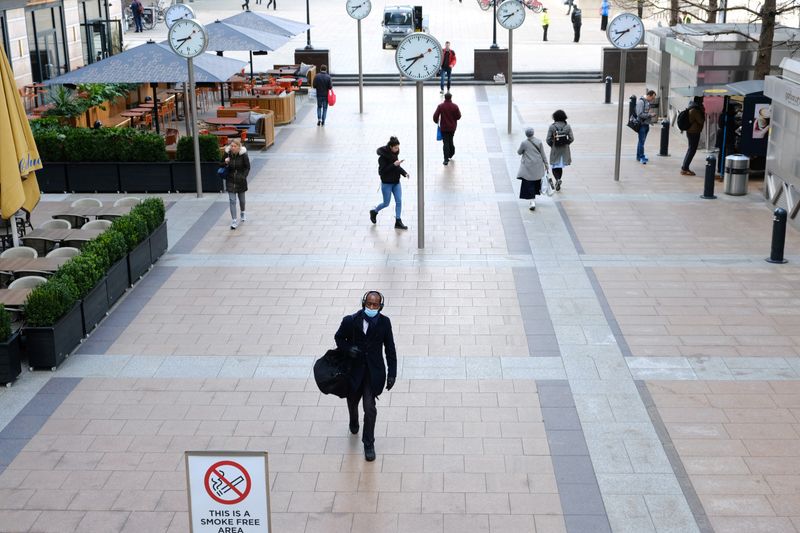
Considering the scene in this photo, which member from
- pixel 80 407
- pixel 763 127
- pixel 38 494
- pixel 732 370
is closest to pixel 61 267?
pixel 80 407

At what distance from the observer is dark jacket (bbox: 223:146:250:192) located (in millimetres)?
17391

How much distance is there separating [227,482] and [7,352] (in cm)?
634

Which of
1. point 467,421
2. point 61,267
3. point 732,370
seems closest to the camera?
point 467,421

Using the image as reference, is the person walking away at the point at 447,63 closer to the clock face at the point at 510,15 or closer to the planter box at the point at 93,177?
the clock face at the point at 510,15

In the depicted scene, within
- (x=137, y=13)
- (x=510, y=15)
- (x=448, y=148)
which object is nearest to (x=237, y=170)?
(x=448, y=148)

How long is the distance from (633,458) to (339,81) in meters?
28.1

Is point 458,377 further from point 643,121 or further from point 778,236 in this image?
point 643,121

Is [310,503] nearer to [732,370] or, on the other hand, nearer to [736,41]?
[732,370]

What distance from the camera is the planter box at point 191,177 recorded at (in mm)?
20438

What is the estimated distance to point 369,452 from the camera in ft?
31.9

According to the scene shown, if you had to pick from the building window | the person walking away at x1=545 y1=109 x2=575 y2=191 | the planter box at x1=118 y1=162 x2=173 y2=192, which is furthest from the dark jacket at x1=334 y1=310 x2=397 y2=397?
the building window

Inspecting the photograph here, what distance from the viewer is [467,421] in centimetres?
1055

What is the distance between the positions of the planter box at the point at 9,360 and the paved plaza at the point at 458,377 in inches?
6.4

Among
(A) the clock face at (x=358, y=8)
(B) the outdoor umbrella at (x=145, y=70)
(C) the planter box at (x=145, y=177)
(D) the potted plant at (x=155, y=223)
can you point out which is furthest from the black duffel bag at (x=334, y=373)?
(A) the clock face at (x=358, y=8)
